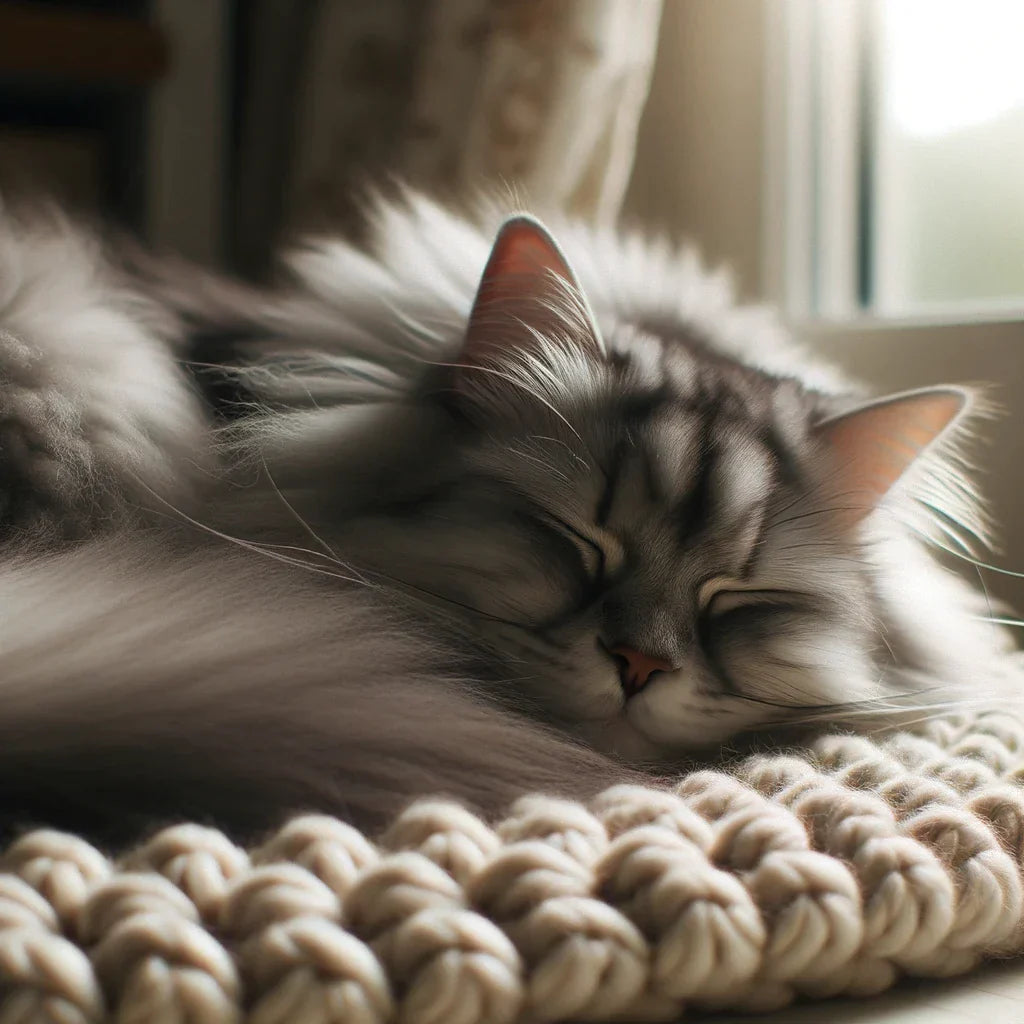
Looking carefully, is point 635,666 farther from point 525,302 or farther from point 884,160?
point 884,160

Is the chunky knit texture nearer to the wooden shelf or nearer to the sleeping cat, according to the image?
the sleeping cat

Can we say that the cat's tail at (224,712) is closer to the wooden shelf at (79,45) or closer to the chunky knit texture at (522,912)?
the chunky knit texture at (522,912)

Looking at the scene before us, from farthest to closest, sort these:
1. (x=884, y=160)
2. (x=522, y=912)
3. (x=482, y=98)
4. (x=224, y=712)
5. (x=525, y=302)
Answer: (x=884, y=160) → (x=482, y=98) → (x=525, y=302) → (x=224, y=712) → (x=522, y=912)

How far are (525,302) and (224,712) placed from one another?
0.49 meters

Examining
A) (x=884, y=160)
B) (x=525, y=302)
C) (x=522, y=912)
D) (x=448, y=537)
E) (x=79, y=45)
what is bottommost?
(x=522, y=912)

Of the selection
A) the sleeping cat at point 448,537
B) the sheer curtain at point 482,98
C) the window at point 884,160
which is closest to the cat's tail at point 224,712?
the sleeping cat at point 448,537

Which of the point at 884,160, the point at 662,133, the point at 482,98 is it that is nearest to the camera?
the point at 482,98

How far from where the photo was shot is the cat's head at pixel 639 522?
0.94m

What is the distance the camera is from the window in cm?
192

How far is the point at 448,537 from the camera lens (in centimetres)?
97

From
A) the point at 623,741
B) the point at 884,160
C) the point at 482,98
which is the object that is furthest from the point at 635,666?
the point at 884,160

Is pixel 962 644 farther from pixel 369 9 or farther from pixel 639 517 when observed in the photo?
pixel 369 9

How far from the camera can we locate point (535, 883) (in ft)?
1.96

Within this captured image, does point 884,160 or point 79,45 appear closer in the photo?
point 884,160
